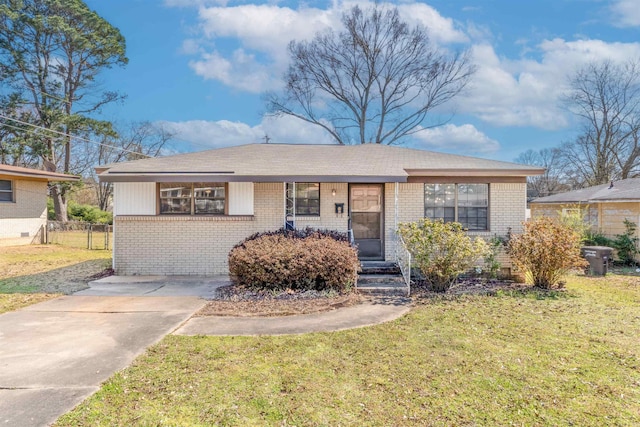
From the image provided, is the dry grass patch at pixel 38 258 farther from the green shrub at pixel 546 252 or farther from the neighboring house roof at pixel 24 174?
the green shrub at pixel 546 252

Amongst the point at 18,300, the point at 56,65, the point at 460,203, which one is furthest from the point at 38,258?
the point at 56,65

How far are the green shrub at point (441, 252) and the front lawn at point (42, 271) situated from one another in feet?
26.2

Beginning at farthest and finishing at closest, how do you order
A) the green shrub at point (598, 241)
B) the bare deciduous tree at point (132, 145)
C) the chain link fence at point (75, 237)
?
1. the bare deciduous tree at point (132, 145)
2. the chain link fence at point (75, 237)
3. the green shrub at point (598, 241)

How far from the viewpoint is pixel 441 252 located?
777 centimetres

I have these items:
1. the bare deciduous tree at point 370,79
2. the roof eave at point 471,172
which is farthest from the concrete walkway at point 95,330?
the bare deciduous tree at point 370,79

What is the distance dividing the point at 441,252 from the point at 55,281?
380 inches

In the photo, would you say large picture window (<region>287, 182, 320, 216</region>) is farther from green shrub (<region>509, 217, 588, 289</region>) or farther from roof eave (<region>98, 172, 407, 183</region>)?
green shrub (<region>509, 217, 588, 289</region>)

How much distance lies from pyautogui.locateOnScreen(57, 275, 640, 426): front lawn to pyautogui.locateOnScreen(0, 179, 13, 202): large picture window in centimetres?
1761

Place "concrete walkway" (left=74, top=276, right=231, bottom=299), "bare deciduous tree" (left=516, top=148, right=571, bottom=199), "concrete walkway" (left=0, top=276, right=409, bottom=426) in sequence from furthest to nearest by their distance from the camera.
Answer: "bare deciduous tree" (left=516, top=148, right=571, bottom=199)
"concrete walkway" (left=74, top=276, right=231, bottom=299)
"concrete walkway" (left=0, top=276, right=409, bottom=426)

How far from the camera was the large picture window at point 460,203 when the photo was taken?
9789 millimetres

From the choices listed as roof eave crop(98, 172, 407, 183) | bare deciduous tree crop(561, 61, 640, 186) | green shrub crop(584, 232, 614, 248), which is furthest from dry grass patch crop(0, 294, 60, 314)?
bare deciduous tree crop(561, 61, 640, 186)

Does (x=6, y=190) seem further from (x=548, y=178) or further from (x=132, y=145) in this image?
(x=548, y=178)

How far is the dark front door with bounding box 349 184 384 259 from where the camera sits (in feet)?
32.5

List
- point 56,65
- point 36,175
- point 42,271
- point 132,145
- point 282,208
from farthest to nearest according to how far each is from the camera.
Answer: point 132,145 < point 56,65 < point 36,175 < point 42,271 < point 282,208
